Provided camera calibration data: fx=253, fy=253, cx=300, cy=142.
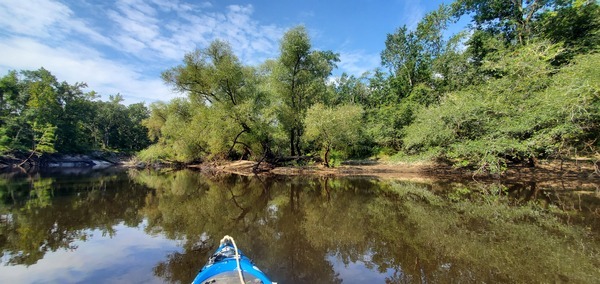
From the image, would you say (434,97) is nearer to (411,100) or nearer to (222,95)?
(411,100)

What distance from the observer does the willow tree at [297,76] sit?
955 inches

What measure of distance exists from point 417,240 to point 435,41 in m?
35.9

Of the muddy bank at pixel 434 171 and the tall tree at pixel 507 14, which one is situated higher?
the tall tree at pixel 507 14

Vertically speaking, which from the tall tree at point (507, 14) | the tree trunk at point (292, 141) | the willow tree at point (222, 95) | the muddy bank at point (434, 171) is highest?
the tall tree at point (507, 14)

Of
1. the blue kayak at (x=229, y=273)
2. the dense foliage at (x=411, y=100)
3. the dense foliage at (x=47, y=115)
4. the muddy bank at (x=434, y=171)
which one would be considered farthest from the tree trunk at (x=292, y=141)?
the dense foliage at (x=47, y=115)

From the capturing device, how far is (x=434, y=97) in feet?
97.8

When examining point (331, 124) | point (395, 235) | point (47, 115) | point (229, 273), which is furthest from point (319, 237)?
point (47, 115)

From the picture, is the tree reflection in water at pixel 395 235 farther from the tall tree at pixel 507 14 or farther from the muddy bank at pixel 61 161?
the muddy bank at pixel 61 161

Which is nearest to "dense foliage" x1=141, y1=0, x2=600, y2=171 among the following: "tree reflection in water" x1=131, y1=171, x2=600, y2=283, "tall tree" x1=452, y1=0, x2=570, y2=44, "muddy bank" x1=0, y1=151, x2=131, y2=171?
"tall tree" x1=452, y1=0, x2=570, y2=44

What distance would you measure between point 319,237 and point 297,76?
798 inches

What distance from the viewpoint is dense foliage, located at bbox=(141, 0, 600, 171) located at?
14859 mm

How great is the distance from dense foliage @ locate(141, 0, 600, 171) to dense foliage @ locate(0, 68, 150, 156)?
48.4 ft

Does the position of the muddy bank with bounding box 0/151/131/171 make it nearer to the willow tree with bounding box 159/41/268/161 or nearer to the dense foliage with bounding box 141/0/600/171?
the dense foliage with bounding box 141/0/600/171

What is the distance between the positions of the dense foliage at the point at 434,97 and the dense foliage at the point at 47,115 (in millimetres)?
14741
